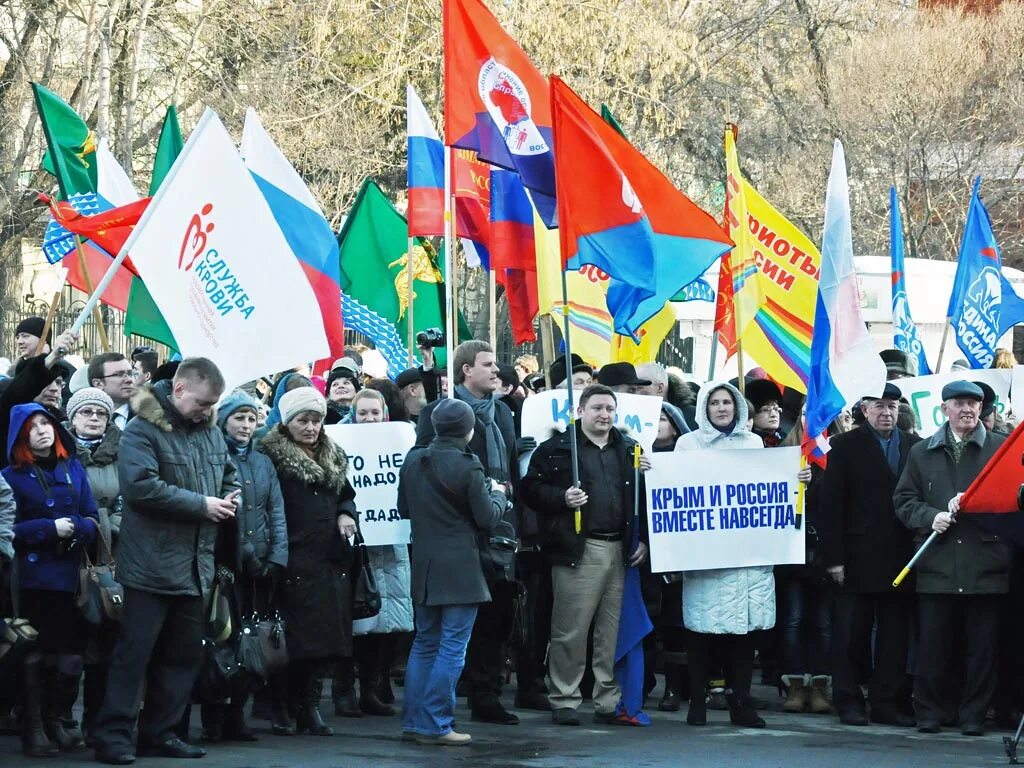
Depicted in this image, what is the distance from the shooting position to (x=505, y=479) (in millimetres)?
10109

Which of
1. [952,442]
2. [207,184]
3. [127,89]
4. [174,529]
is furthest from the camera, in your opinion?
[127,89]

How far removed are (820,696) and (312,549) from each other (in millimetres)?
3402

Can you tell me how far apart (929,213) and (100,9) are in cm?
1531

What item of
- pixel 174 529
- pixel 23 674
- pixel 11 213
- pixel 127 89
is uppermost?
pixel 127 89

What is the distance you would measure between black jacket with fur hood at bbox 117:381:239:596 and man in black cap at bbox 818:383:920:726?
3726 millimetres

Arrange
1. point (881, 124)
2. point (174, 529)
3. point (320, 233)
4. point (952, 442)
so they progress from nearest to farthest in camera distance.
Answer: point (174, 529)
point (952, 442)
point (320, 233)
point (881, 124)

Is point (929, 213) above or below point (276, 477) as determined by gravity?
above

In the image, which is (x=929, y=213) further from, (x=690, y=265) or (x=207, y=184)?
(x=207, y=184)

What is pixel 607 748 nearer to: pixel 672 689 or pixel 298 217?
pixel 672 689

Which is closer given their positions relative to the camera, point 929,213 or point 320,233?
point 320,233

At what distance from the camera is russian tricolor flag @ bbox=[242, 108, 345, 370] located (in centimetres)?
1136

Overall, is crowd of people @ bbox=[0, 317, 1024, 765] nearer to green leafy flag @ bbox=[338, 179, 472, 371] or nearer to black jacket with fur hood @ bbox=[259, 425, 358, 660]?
black jacket with fur hood @ bbox=[259, 425, 358, 660]

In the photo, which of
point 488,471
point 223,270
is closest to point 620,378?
point 488,471

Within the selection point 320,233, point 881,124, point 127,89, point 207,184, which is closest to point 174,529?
point 207,184
